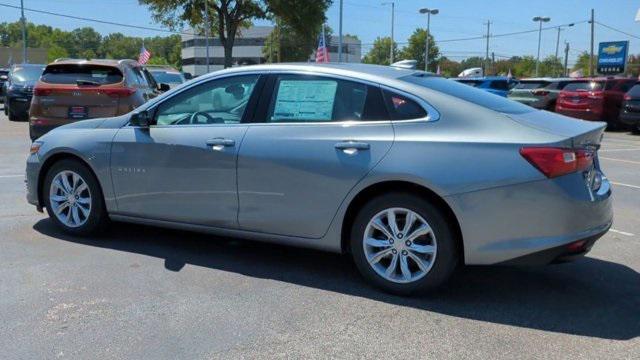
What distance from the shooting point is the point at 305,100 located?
4.60 metres

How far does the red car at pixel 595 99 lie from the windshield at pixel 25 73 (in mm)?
16553

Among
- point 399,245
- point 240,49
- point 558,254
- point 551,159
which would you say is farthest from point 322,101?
point 240,49

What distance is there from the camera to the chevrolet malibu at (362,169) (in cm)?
389

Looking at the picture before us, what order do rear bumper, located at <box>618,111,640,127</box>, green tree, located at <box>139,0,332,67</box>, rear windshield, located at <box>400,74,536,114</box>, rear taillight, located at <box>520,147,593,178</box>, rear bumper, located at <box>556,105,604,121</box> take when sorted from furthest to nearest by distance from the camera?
1. green tree, located at <box>139,0,332,67</box>
2. rear bumper, located at <box>556,105,604,121</box>
3. rear bumper, located at <box>618,111,640,127</box>
4. rear windshield, located at <box>400,74,536,114</box>
5. rear taillight, located at <box>520,147,593,178</box>

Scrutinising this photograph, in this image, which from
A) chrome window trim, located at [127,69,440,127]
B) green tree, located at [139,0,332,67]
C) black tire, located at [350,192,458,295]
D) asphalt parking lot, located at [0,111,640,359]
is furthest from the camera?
green tree, located at [139,0,332,67]

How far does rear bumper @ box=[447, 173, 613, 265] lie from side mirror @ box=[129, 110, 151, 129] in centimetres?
255

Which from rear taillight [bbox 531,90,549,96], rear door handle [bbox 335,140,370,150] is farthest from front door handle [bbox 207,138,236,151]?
rear taillight [bbox 531,90,549,96]

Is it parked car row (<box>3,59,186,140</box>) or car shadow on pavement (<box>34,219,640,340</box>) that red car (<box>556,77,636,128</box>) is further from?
car shadow on pavement (<box>34,219,640,340</box>)

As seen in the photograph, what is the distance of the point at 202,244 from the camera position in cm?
550

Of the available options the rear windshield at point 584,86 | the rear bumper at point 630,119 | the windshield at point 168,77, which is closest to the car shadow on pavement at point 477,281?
the rear bumper at point 630,119

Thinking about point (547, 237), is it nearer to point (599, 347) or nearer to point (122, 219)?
point (599, 347)

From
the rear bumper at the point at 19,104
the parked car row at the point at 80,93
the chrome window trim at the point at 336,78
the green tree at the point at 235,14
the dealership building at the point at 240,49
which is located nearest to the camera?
the chrome window trim at the point at 336,78

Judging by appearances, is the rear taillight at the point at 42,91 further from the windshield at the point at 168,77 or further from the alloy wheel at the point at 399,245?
the windshield at the point at 168,77

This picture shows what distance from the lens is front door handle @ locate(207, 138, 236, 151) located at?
470 centimetres
